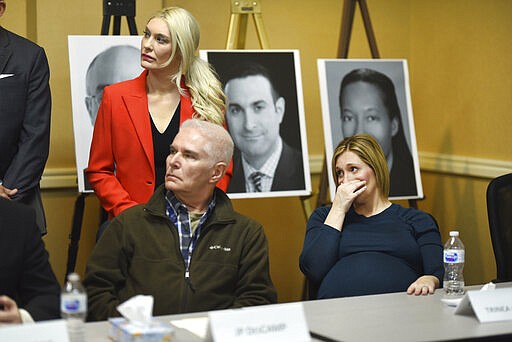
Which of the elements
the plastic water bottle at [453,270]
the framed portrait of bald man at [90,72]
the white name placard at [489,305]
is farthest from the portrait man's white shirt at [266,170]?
the white name placard at [489,305]

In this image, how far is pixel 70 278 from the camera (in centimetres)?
240

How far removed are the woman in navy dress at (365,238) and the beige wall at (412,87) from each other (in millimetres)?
1724

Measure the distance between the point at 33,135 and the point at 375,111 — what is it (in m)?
2.12

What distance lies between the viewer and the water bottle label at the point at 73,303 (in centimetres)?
244

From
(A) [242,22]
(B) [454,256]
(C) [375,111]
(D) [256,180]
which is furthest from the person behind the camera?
(C) [375,111]

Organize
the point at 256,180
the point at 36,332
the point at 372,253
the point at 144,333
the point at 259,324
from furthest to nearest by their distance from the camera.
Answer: the point at 256,180
the point at 372,253
the point at 259,324
the point at 144,333
the point at 36,332

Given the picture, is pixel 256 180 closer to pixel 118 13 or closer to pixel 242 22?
pixel 242 22

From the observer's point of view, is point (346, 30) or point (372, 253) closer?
point (372, 253)

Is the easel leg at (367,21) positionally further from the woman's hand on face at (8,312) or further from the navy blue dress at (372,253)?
the woman's hand on face at (8,312)

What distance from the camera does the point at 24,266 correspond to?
287 centimetres

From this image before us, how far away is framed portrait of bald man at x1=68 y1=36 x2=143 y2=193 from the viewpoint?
4.62 metres

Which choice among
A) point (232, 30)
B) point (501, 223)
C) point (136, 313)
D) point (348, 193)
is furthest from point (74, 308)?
point (232, 30)

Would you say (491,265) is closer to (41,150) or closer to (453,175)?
(453,175)

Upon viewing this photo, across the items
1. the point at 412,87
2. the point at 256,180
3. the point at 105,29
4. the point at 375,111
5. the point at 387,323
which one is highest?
the point at 105,29
